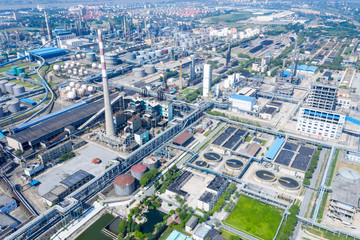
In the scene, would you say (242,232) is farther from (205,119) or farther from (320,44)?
(320,44)

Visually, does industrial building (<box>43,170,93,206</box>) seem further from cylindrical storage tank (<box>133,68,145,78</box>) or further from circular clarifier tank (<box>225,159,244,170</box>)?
cylindrical storage tank (<box>133,68,145,78</box>)

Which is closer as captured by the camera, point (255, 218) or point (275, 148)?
point (255, 218)

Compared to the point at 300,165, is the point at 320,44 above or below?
above

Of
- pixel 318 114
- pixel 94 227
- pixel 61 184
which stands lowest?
pixel 94 227

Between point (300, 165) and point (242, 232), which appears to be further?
point (300, 165)

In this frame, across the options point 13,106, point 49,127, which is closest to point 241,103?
point 49,127

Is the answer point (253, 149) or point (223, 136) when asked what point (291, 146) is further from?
point (223, 136)

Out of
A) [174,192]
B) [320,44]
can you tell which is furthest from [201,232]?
[320,44]
